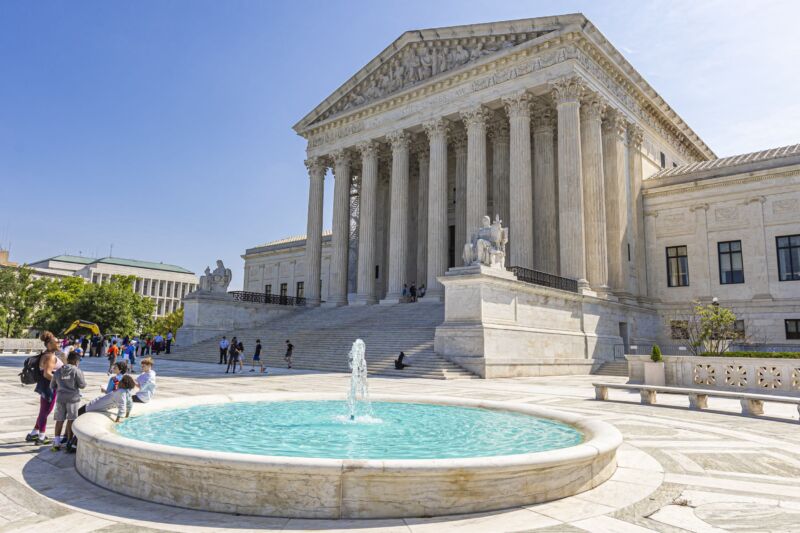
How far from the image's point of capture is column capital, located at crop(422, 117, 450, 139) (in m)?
36.0

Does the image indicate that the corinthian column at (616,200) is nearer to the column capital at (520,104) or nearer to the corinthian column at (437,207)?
the column capital at (520,104)

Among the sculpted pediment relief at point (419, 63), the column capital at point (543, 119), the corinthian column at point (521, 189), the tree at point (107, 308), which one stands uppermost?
the sculpted pediment relief at point (419, 63)

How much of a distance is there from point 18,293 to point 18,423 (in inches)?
2377

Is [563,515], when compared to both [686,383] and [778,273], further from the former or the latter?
[778,273]

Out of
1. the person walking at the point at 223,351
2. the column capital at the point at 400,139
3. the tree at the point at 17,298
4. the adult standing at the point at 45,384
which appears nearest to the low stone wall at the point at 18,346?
the tree at the point at 17,298

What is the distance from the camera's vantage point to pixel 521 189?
31.2 metres

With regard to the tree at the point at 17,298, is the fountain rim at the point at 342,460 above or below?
below

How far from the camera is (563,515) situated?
484cm

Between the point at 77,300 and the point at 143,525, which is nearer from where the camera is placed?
the point at 143,525

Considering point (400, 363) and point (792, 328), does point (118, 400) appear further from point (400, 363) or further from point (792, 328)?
point (792, 328)

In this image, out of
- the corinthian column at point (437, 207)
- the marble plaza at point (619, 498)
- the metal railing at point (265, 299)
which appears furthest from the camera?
the metal railing at point (265, 299)

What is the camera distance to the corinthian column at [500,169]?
37750 mm

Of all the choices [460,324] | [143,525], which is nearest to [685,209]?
[460,324]

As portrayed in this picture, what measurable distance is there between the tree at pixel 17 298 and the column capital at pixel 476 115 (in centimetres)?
5289
